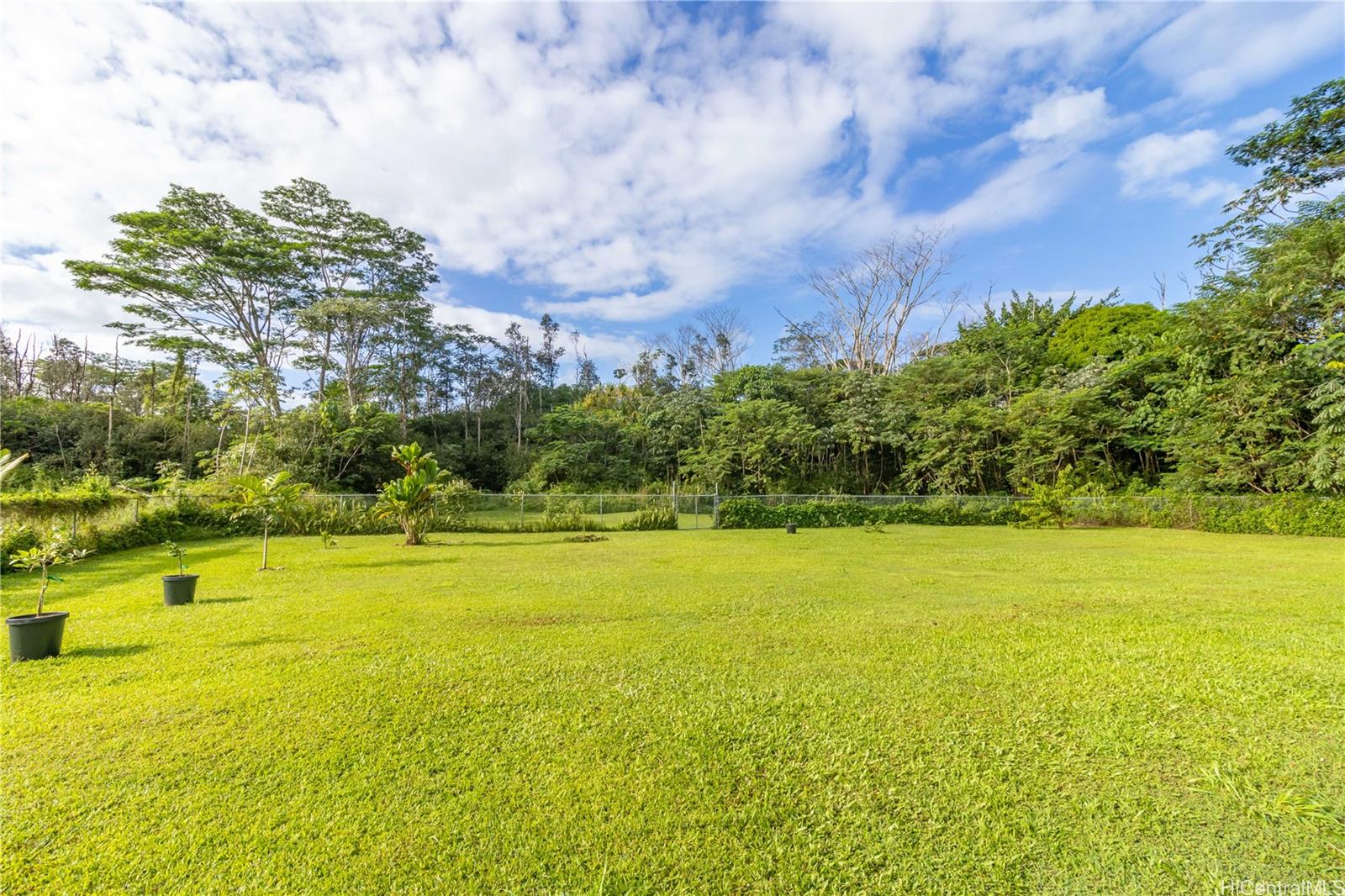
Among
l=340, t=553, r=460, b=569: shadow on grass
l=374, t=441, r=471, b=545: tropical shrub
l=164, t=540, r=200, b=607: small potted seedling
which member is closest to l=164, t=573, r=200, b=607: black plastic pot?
l=164, t=540, r=200, b=607: small potted seedling

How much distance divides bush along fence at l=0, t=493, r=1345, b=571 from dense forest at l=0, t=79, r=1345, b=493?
1.25m

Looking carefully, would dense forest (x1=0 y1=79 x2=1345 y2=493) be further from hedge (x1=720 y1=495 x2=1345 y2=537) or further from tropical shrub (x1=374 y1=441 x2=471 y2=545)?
tropical shrub (x1=374 y1=441 x2=471 y2=545)

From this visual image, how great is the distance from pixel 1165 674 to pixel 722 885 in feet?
12.5

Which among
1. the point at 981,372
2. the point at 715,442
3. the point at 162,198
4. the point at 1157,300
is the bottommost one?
the point at 715,442

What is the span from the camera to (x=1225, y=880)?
70.1 inches

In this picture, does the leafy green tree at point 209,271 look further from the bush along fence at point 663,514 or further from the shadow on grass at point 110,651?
the shadow on grass at point 110,651

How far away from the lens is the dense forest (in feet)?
44.2

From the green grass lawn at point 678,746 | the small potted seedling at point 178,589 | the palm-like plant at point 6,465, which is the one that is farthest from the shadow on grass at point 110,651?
the palm-like plant at point 6,465

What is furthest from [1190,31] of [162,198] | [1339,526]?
[162,198]

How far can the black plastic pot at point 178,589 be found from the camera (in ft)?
18.0

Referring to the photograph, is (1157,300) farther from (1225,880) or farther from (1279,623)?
(1225,880)

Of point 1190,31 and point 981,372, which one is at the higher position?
point 1190,31

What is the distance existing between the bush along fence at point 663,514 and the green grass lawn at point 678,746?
6.36m
